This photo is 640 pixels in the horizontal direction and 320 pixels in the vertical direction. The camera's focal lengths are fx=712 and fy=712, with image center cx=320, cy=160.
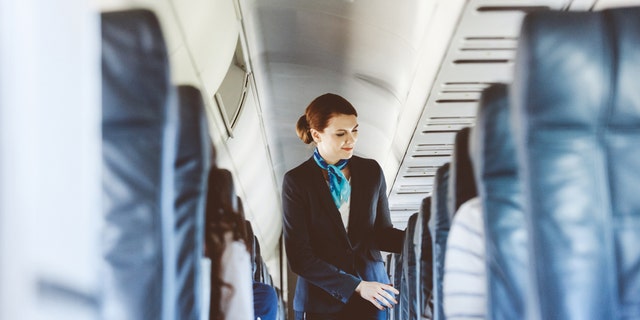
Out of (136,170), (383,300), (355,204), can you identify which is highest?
(136,170)

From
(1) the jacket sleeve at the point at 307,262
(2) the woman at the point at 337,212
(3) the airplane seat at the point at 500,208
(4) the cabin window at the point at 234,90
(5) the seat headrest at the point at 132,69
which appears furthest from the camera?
(4) the cabin window at the point at 234,90

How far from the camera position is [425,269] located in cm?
261

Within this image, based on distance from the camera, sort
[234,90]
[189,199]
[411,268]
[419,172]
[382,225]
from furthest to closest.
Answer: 1. [419,172]
2. [234,90]
3. [382,225]
4. [411,268]
5. [189,199]

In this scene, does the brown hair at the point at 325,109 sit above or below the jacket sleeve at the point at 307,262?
above

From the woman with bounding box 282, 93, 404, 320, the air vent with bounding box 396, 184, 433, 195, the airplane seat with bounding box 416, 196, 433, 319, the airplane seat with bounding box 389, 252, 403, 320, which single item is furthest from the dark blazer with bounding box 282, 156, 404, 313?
the air vent with bounding box 396, 184, 433, 195

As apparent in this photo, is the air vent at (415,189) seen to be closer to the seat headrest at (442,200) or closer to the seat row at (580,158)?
the seat headrest at (442,200)

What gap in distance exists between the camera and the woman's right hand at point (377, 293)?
3131mm

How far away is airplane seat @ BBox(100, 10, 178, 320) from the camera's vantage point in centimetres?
141

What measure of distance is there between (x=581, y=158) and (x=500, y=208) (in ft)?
1.29

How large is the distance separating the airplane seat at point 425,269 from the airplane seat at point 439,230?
208mm

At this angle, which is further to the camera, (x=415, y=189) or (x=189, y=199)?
(x=415, y=189)

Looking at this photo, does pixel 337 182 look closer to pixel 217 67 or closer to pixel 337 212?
pixel 337 212

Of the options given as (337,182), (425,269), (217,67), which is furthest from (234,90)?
(425,269)

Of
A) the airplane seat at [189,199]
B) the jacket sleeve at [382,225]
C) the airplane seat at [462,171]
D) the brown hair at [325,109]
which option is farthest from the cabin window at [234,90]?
the airplane seat at [189,199]
